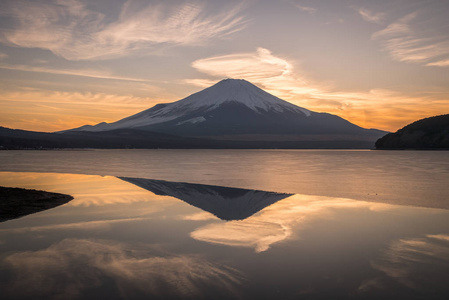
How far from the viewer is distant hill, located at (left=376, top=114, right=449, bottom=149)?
16838cm

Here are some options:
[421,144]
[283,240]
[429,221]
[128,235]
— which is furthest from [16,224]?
[421,144]

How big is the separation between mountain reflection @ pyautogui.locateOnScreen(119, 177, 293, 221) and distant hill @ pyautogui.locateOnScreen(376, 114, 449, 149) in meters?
170

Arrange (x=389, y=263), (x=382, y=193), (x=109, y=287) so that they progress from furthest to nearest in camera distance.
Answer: (x=382, y=193) → (x=389, y=263) → (x=109, y=287)

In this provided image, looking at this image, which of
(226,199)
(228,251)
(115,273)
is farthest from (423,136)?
(115,273)

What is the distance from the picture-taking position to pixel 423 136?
174500 mm

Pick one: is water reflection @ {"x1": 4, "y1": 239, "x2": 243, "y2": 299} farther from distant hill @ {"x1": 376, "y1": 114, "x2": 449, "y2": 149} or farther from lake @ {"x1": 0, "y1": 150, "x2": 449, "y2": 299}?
distant hill @ {"x1": 376, "y1": 114, "x2": 449, "y2": 149}

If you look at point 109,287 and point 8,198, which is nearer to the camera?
point 109,287

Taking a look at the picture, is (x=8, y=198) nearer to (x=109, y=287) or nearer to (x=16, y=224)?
(x=16, y=224)

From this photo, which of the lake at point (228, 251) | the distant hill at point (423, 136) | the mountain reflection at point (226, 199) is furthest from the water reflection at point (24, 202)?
the distant hill at point (423, 136)

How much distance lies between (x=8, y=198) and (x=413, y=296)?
633 inches

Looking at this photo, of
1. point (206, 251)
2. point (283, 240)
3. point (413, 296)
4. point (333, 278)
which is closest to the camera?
point (413, 296)

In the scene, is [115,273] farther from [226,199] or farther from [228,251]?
[226,199]

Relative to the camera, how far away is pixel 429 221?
12117 mm

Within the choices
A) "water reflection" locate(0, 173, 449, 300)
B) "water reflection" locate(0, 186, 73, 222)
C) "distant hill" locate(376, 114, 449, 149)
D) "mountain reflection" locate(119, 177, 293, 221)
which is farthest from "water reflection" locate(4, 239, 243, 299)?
"distant hill" locate(376, 114, 449, 149)
